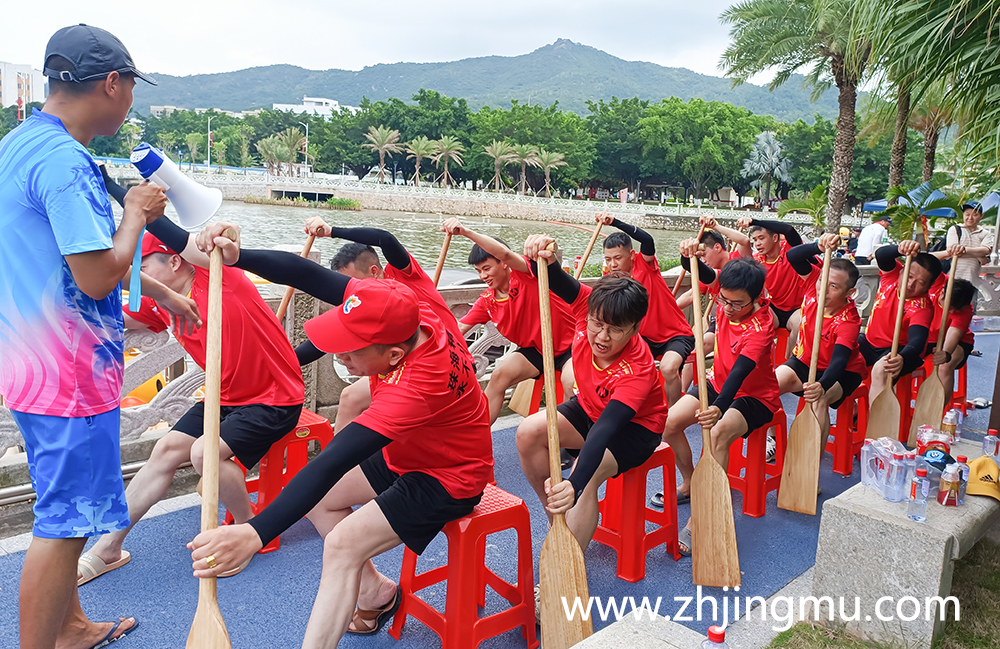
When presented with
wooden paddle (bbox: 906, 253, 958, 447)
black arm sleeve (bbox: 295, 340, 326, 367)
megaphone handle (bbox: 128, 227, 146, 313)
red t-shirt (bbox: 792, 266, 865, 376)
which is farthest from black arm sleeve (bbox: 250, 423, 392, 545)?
wooden paddle (bbox: 906, 253, 958, 447)

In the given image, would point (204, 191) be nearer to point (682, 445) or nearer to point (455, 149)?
point (682, 445)

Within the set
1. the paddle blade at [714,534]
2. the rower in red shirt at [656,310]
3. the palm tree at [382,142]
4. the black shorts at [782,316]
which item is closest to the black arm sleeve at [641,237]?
the rower in red shirt at [656,310]

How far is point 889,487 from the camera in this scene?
3334 millimetres

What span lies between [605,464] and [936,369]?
178 inches

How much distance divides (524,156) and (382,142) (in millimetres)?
14826

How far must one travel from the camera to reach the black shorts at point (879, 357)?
20.0 ft

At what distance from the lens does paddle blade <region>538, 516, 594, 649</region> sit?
3.03m

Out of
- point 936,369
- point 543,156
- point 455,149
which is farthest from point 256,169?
point 936,369

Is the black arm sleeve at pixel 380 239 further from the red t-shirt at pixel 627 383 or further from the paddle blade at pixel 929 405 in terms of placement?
the paddle blade at pixel 929 405

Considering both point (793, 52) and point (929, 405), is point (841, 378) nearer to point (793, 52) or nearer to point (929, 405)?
point (929, 405)

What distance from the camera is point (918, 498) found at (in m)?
3.24

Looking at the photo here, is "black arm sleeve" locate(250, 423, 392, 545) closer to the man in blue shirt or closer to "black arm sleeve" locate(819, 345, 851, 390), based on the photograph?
the man in blue shirt

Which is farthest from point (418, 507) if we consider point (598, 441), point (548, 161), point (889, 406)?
point (548, 161)

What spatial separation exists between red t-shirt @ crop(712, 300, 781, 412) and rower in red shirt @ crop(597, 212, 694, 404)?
0.86 metres
